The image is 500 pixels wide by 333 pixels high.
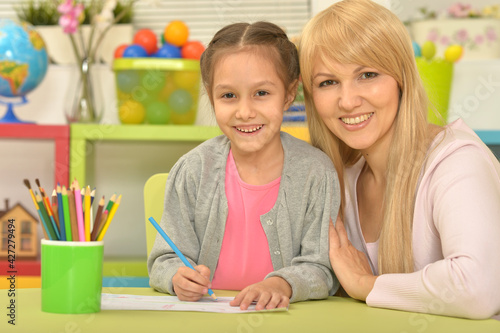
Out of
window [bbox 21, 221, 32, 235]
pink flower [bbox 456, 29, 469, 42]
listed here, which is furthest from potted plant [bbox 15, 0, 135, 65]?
pink flower [bbox 456, 29, 469, 42]

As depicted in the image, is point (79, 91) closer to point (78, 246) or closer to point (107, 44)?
point (107, 44)

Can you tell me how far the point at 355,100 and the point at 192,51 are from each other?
96 centimetres

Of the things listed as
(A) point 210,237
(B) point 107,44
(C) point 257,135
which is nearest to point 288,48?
(C) point 257,135

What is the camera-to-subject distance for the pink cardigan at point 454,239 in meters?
0.83

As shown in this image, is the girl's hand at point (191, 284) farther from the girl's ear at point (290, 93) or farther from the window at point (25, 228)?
the window at point (25, 228)

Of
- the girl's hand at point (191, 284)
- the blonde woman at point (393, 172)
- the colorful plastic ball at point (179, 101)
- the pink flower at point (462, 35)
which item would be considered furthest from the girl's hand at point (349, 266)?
the pink flower at point (462, 35)

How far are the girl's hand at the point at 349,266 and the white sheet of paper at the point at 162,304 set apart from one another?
6.9 inches

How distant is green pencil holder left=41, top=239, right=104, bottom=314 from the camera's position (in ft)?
2.40

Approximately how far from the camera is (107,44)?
7.27 feet

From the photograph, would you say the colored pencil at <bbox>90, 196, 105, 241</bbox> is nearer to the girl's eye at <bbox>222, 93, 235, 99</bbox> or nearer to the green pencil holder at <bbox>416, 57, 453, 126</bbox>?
the girl's eye at <bbox>222, 93, 235, 99</bbox>

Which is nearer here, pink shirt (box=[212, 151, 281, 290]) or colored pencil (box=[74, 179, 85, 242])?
colored pencil (box=[74, 179, 85, 242])

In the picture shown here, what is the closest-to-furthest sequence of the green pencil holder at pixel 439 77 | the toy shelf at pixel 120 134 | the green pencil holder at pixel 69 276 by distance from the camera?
the green pencil holder at pixel 69 276 → the green pencil holder at pixel 439 77 → the toy shelf at pixel 120 134

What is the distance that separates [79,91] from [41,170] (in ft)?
1.22

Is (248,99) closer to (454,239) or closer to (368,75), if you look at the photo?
(368,75)
